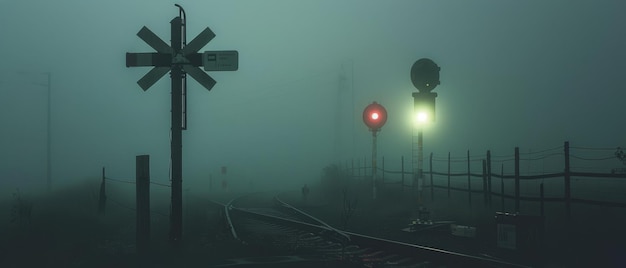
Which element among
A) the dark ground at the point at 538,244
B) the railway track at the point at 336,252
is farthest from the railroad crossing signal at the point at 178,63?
the dark ground at the point at 538,244

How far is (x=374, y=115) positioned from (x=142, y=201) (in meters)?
14.3

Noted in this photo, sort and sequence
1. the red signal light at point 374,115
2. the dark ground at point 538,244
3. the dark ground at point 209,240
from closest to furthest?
the dark ground at point 209,240
the dark ground at point 538,244
the red signal light at point 374,115

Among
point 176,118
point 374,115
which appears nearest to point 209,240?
point 176,118

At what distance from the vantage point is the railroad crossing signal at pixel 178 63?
12148 mm

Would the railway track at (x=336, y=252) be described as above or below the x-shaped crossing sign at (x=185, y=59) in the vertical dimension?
below

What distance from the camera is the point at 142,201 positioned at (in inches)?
481

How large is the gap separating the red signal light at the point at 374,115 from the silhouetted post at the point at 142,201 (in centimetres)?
1397

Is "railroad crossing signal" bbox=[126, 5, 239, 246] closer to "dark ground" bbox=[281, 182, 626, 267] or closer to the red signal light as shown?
"dark ground" bbox=[281, 182, 626, 267]

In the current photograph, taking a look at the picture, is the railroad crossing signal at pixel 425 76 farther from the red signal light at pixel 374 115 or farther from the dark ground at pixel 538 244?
the red signal light at pixel 374 115

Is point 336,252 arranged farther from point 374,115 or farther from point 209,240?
point 374,115

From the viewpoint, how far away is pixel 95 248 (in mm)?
13398

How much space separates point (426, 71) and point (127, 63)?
8734mm

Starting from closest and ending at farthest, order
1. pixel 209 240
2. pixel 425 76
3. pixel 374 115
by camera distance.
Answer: pixel 209 240, pixel 425 76, pixel 374 115

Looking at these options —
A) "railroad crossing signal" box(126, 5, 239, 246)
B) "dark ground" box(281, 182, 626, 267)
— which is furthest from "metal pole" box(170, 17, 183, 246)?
"dark ground" box(281, 182, 626, 267)
